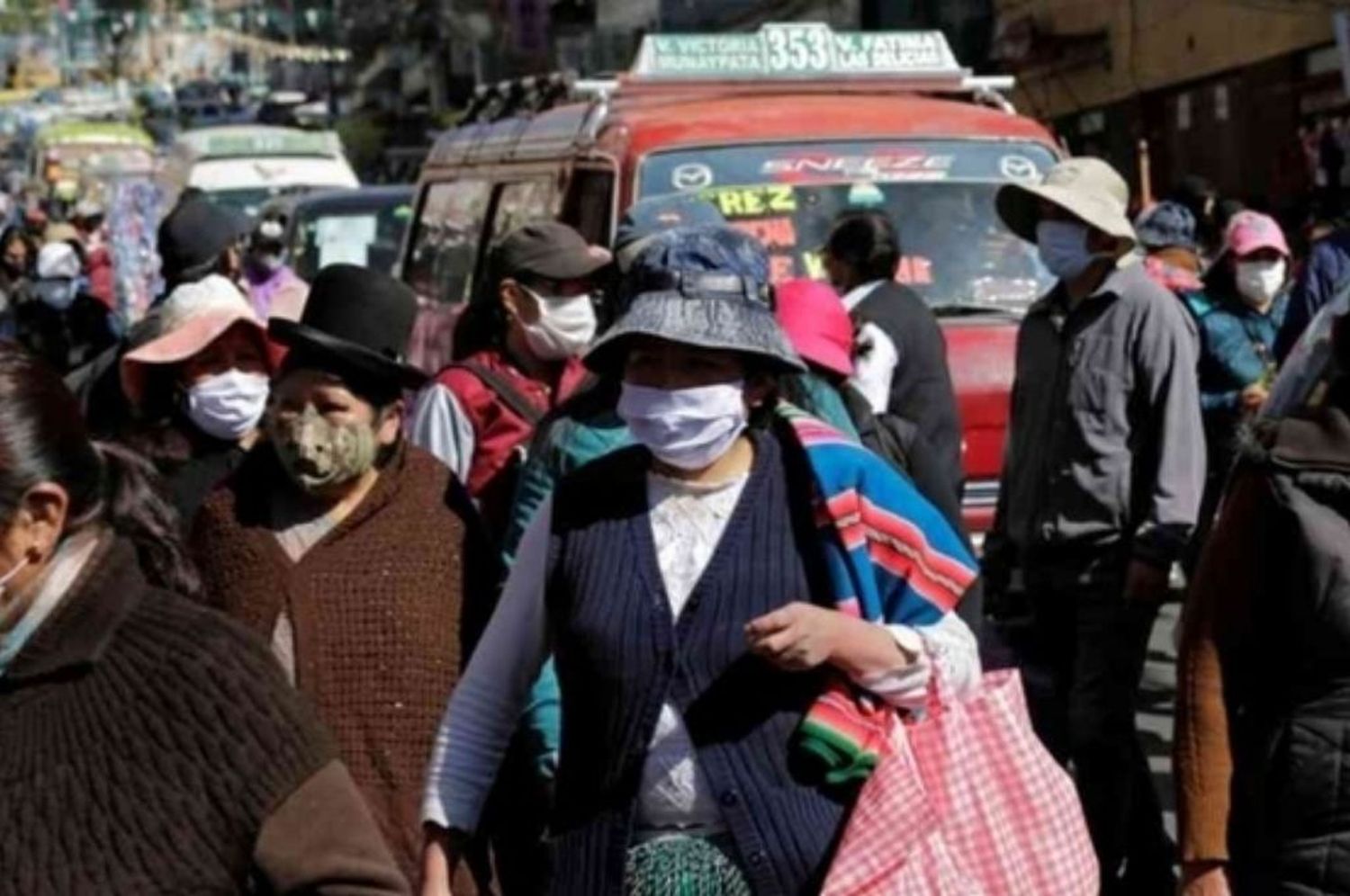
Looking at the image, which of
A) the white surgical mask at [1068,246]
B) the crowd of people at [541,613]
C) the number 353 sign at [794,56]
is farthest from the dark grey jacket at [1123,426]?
the number 353 sign at [794,56]

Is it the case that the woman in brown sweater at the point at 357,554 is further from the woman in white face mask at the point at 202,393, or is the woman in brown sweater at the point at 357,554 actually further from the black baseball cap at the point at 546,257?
the black baseball cap at the point at 546,257

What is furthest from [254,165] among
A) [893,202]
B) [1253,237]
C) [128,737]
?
[128,737]

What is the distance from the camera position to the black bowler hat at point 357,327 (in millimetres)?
5504

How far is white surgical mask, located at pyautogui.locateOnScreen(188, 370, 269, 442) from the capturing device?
6570 mm

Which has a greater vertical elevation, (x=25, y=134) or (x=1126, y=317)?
(x=1126, y=317)

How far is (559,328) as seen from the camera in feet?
23.6

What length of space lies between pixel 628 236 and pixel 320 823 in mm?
3481

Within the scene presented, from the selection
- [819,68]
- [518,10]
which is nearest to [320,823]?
[819,68]

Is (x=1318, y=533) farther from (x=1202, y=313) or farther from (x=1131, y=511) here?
(x=1202, y=313)

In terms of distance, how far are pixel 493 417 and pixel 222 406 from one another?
62 centimetres

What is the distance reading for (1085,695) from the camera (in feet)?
26.1

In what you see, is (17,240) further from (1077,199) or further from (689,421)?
(689,421)

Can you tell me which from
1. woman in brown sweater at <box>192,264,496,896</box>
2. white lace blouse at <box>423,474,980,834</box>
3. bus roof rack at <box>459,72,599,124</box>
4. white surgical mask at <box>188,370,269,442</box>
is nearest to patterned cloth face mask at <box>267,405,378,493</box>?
woman in brown sweater at <box>192,264,496,896</box>

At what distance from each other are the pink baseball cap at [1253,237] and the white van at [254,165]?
2287cm
